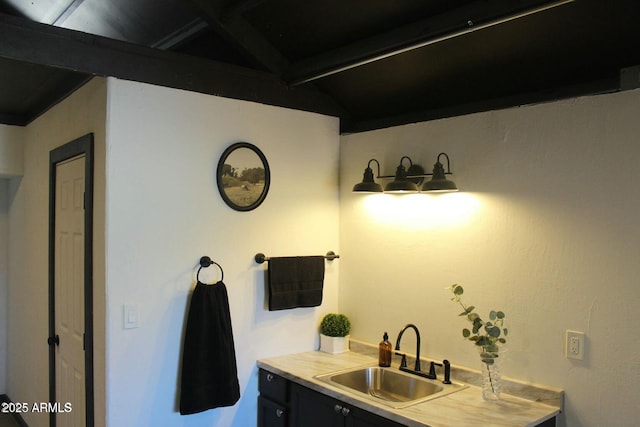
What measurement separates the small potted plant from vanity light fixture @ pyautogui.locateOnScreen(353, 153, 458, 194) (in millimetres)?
839

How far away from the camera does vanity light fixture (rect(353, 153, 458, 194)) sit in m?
2.56

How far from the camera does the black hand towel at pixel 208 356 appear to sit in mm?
2604

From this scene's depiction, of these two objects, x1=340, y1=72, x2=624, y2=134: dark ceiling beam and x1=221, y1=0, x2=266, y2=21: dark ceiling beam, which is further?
x1=221, y1=0, x2=266, y2=21: dark ceiling beam

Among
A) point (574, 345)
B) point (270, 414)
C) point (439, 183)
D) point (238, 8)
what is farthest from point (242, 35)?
point (574, 345)

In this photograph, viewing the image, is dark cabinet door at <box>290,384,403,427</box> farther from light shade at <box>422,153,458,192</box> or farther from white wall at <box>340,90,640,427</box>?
light shade at <box>422,153,458,192</box>

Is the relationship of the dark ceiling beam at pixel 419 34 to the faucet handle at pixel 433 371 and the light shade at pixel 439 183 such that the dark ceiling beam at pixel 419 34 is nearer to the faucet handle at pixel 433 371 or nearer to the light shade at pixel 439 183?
the light shade at pixel 439 183

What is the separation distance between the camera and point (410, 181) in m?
2.81

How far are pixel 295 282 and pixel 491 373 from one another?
1.23 metres

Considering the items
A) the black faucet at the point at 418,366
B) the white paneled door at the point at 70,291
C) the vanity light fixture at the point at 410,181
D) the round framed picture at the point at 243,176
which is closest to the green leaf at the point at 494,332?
the black faucet at the point at 418,366

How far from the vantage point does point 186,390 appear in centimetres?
260

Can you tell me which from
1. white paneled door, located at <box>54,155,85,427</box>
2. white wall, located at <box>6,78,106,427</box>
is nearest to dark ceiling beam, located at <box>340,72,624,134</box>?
white wall, located at <box>6,78,106,427</box>

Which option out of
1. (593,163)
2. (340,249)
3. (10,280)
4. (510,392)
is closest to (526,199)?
(593,163)

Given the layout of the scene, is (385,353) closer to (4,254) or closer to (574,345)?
(574,345)

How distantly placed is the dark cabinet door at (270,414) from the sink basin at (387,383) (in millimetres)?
338
